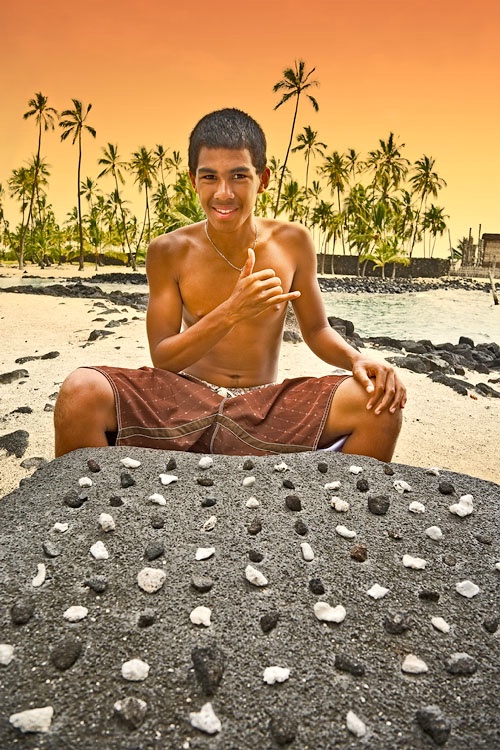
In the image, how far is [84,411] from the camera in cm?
253

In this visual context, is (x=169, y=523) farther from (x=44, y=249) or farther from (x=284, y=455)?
(x=44, y=249)

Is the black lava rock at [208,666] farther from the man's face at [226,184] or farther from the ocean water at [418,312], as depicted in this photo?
the ocean water at [418,312]

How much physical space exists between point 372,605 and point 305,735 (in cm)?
50

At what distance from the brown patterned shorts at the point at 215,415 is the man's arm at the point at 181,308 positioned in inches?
5.5

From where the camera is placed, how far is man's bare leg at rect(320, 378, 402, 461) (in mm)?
2547

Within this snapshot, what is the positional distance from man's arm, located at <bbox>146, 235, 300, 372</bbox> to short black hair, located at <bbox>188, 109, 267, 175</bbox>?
1.59 ft

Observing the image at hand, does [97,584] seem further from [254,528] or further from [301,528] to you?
[301,528]

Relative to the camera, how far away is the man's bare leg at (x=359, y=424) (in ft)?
8.36

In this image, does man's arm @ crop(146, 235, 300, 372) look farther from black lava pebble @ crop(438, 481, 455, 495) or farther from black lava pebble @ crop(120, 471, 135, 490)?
black lava pebble @ crop(438, 481, 455, 495)

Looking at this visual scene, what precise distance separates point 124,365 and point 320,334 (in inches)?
133

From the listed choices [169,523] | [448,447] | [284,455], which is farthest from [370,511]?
[448,447]

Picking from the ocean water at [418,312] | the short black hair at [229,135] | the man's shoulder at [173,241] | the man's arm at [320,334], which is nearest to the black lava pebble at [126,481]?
the man's arm at [320,334]

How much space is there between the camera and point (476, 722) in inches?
57.2

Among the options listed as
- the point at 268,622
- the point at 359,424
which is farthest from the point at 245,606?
the point at 359,424
